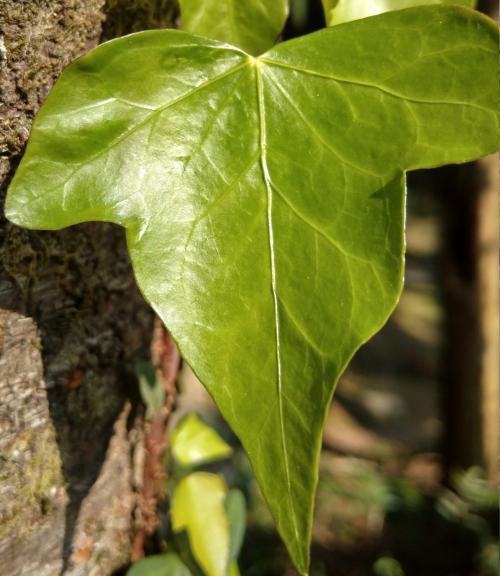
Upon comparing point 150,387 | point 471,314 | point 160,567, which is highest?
point 150,387

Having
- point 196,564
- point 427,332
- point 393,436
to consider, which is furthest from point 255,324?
point 427,332

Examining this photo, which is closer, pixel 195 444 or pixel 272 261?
pixel 272 261

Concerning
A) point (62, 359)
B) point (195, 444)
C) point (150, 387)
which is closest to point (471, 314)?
point (195, 444)

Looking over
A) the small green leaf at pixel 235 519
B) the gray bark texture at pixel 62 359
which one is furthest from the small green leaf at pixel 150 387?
the small green leaf at pixel 235 519

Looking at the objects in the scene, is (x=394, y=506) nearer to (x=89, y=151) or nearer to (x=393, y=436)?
(x=393, y=436)

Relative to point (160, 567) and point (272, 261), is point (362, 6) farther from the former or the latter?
point (160, 567)
